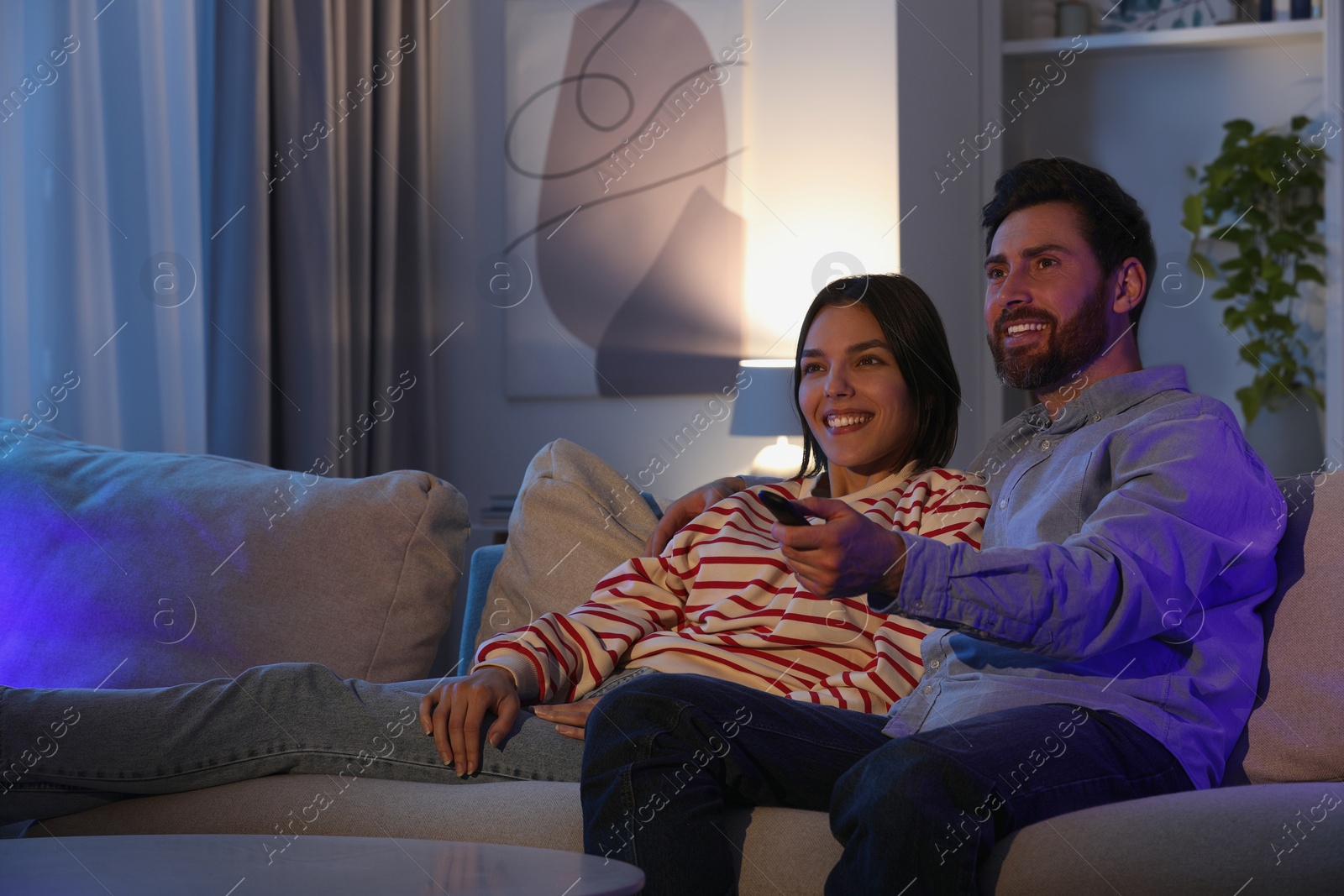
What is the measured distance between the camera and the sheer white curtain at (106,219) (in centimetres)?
260

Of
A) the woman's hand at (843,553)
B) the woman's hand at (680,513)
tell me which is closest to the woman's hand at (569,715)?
the woman's hand at (680,513)

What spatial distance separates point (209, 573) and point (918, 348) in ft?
3.61

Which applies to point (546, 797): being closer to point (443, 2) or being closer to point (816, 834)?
point (816, 834)

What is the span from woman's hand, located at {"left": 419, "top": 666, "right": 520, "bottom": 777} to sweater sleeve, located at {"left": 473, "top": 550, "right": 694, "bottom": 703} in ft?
0.15

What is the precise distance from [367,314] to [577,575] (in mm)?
1745

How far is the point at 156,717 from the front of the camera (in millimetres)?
1457

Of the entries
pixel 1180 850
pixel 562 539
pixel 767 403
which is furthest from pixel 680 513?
pixel 767 403

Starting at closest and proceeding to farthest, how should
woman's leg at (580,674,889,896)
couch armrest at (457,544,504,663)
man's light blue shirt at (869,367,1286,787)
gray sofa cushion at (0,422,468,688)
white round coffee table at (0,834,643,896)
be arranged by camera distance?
white round coffee table at (0,834,643,896)
man's light blue shirt at (869,367,1286,787)
woman's leg at (580,674,889,896)
gray sofa cushion at (0,422,468,688)
couch armrest at (457,544,504,663)

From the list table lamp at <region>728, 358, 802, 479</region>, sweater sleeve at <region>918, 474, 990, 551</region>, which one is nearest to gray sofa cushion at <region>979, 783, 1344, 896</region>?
sweater sleeve at <region>918, 474, 990, 551</region>

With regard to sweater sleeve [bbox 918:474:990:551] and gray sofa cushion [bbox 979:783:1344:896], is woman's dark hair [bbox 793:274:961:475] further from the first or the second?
gray sofa cushion [bbox 979:783:1344:896]

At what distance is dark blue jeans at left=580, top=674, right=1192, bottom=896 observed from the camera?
1101 millimetres

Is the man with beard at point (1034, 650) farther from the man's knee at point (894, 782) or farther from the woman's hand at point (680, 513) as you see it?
the woman's hand at point (680, 513)

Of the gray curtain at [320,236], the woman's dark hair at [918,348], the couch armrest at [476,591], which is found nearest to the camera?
the woman's dark hair at [918,348]

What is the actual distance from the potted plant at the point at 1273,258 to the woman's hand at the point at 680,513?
2.54 meters
